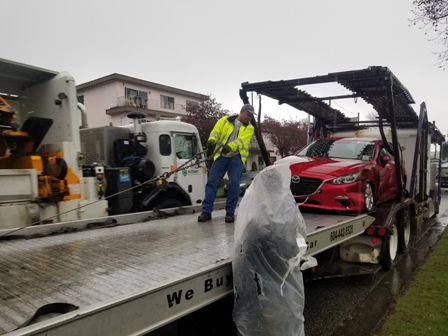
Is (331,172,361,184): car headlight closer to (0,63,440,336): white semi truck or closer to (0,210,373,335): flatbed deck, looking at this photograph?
(0,63,440,336): white semi truck

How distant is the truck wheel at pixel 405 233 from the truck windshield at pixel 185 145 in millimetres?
4784

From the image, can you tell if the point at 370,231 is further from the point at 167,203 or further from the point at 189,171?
the point at 189,171

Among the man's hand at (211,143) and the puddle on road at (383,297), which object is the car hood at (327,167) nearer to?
the man's hand at (211,143)

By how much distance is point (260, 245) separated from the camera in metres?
2.60

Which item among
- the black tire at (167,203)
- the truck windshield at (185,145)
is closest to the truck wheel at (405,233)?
the black tire at (167,203)

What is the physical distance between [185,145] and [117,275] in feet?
21.0

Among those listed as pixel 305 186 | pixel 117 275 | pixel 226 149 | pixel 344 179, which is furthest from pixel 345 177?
pixel 117 275

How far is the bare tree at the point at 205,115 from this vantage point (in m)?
25.2

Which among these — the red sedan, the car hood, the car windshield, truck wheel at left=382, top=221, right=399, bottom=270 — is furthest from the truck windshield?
truck wheel at left=382, top=221, right=399, bottom=270

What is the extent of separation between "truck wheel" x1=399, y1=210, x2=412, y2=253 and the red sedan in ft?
1.58

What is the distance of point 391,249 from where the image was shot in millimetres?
6305

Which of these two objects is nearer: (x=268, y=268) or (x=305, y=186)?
(x=268, y=268)

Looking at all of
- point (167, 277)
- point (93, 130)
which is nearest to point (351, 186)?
point (167, 277)

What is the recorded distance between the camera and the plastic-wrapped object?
8.25 feet
